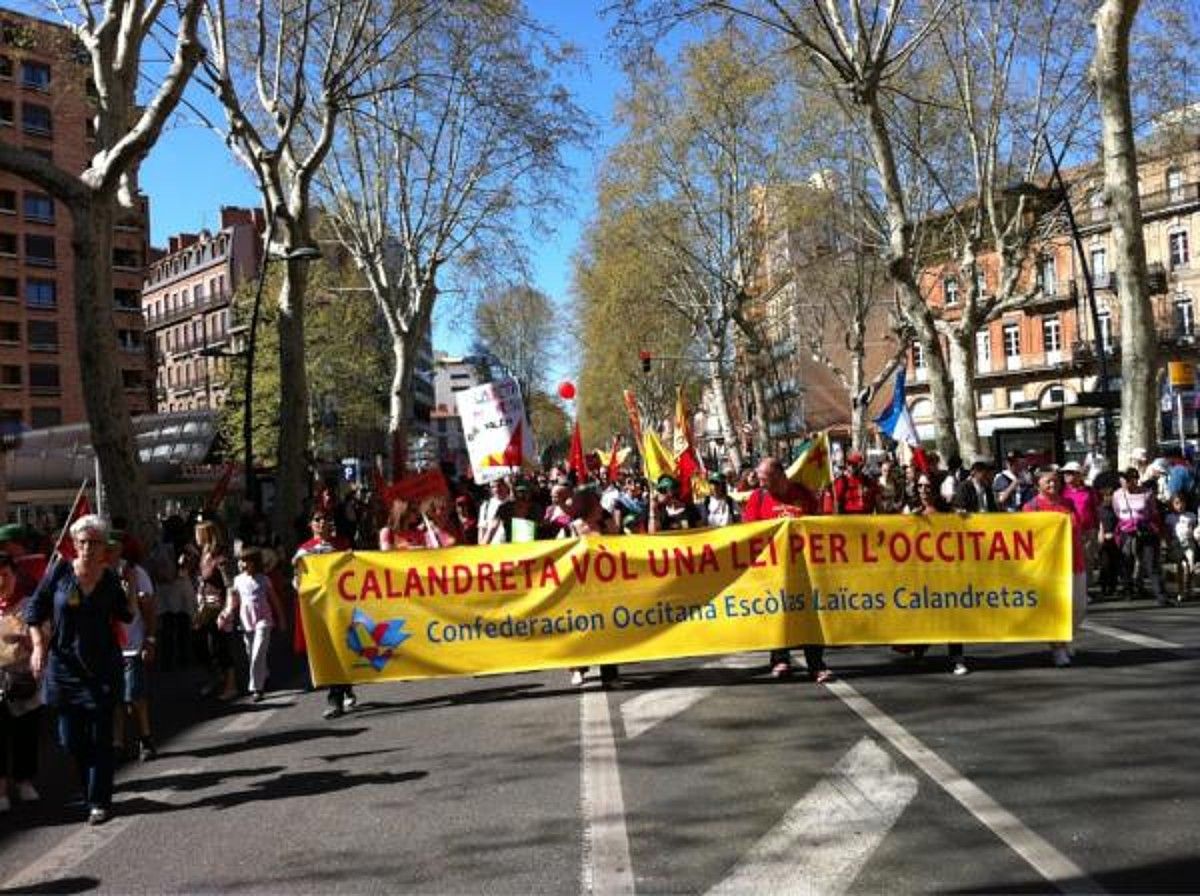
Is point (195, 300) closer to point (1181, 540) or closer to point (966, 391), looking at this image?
point (966, 391)

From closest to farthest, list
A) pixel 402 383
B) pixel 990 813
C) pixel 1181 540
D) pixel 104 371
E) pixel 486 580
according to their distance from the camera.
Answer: pixel 990 813 → pixel 486 580 → pixel 1181 540 → pixel 104 371 → pixel 402 383

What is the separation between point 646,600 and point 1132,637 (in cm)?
448

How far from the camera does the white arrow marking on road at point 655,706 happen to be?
7.32 meters

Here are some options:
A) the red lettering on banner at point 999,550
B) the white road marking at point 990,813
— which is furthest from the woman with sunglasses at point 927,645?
the white road marking at point 990,813

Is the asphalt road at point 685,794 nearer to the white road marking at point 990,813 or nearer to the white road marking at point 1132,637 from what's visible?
the white road marking at point 990,813

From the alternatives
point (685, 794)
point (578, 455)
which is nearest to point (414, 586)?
point (685, 794)

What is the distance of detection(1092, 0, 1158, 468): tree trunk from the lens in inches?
626

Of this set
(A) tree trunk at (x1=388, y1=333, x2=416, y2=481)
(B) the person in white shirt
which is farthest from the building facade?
(B) the person in white shirt

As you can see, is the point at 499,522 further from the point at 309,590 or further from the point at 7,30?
the point at 7,30

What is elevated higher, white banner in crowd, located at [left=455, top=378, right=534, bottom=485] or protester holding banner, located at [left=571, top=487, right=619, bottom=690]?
white banner in crowd, located at [left=455, top=378, right=534, bottom=485]

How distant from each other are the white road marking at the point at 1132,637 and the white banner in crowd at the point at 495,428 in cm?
724

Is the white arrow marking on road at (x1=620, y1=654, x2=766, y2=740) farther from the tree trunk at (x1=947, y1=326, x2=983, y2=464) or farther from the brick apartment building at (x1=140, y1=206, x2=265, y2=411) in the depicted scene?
the brick apartment building at (x1=140, y1=206, x2=265, y2=411)

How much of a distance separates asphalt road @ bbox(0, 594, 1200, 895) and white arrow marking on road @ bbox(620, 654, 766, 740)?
3cm

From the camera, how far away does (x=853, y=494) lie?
1255 centimetres
